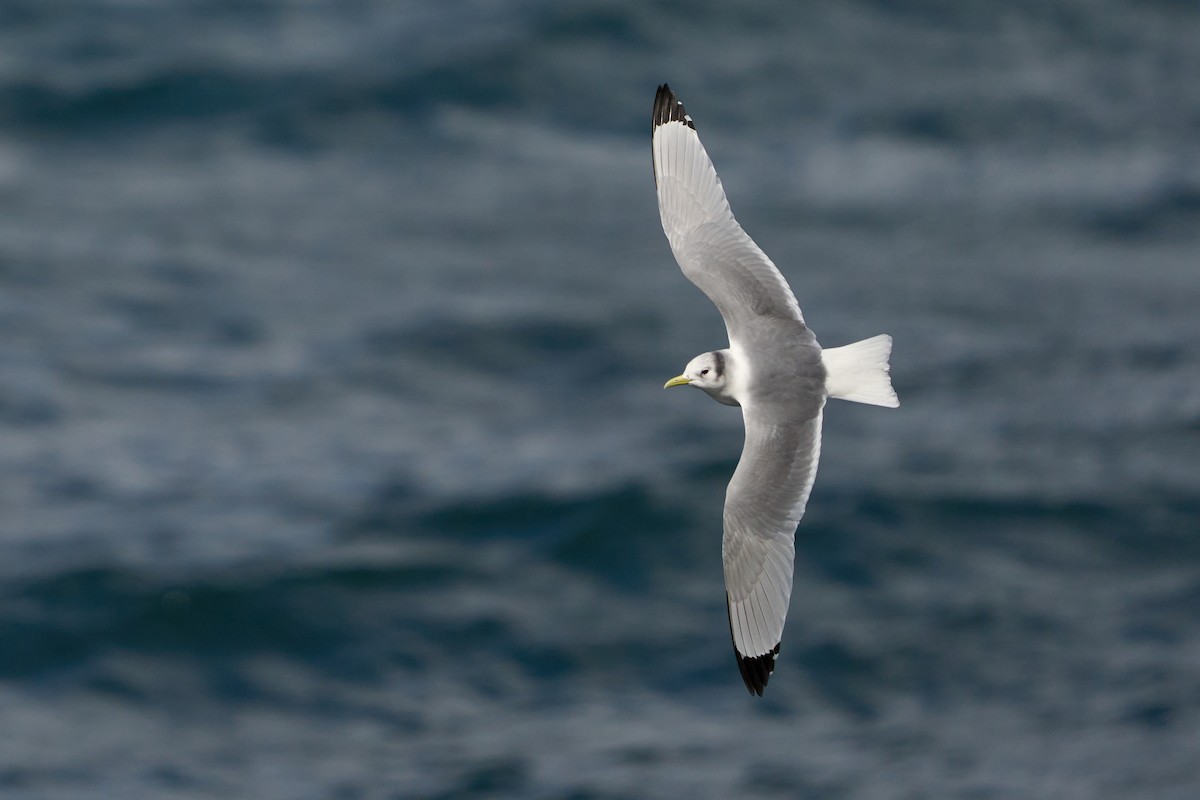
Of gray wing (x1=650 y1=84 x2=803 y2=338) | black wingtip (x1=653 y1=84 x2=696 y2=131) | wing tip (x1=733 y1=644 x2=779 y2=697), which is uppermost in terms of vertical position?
black wingtip (x1=653 y1=84 x2=696 y2=131)

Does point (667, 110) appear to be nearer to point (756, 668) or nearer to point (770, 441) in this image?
point (770, 441)

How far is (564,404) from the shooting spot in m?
25.3

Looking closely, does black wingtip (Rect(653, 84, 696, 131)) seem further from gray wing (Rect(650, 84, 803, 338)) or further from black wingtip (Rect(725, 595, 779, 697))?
black wingtip (Rect(725, 595, 779, 697))

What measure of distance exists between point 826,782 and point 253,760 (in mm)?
6865

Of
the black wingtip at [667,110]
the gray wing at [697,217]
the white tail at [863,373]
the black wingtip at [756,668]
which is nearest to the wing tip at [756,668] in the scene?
the black wingtip at [756,668]

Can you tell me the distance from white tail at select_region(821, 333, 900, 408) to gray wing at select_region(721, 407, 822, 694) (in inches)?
9.0

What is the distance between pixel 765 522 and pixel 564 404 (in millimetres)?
17317

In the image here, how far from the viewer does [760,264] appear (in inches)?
341

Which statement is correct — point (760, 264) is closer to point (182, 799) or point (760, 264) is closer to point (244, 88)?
point (182, 799)

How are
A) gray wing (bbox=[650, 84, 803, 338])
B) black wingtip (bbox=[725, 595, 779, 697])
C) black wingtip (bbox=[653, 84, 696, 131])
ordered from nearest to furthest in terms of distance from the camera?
black wingtip (bbox=[725, 595, 779, 697]), gray wing (bbox=[650, 84, 803, 338]), black wingtip (bbox=[653, 84, 696, 131])

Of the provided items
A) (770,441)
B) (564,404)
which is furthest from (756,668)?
(564,404)

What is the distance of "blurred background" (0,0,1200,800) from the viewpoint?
68.2 ft

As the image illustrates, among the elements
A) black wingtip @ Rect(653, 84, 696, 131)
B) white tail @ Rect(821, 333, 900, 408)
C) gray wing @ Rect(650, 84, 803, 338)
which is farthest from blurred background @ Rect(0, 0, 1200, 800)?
white tail @ Rect(821, 333, 900, 408)

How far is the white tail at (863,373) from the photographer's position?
7.99m
